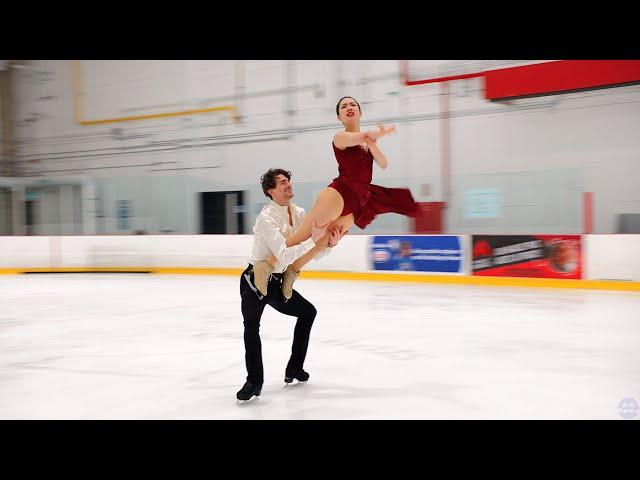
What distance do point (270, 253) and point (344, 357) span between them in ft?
6.17

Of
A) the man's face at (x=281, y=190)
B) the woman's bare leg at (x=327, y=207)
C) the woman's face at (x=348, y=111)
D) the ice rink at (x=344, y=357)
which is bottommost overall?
the ice rink at (x=344, y=357)

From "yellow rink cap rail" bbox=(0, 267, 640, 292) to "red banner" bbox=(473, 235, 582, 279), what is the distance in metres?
0.12

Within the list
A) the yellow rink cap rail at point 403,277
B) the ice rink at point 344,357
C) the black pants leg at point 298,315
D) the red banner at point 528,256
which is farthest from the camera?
the red banner at point 528,256

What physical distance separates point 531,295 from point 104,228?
1042 centimetres

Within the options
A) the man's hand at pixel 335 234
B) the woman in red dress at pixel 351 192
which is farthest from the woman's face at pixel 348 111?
the man's hand at pixel 335 234

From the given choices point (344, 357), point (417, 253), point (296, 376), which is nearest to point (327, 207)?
point (296, 376)

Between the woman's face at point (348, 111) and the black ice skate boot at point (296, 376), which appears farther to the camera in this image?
the black ice skate boot at point (296, 376)

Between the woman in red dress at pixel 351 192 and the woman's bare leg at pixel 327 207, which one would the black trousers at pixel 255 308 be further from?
the woman's bare leg at pixel 327 207

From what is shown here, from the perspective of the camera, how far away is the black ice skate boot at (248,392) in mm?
3646

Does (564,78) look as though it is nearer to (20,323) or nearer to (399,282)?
(399,282)

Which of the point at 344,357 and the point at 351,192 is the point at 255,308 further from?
the point at 344,357

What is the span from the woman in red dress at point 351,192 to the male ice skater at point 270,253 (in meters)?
0.18
